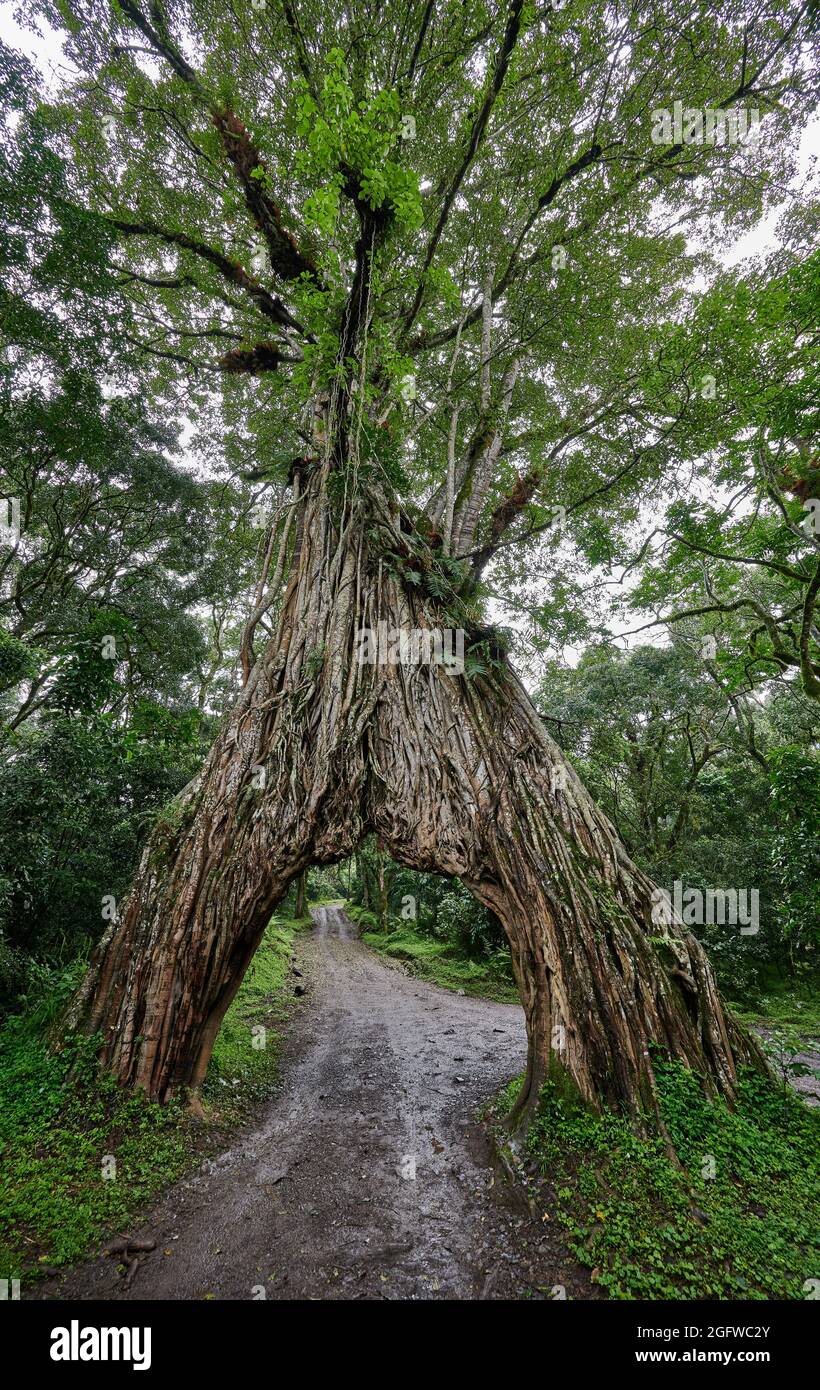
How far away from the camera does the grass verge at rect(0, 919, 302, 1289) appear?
8.87 ft

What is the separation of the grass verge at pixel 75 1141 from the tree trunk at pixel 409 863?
0.24m

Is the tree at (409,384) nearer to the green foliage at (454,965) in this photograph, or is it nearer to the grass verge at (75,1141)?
the grass verge at (75,1141)

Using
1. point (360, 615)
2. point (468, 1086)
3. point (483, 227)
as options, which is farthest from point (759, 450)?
point (468, 1086)

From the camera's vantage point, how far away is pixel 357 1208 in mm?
3193

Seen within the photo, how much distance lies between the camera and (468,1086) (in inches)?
200

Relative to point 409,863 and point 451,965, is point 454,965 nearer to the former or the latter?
point 451,965

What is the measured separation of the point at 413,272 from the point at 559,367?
324 cm

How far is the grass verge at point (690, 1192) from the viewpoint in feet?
7.93

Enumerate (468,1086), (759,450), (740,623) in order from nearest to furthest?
(468,1086), (759,450), (740,623)

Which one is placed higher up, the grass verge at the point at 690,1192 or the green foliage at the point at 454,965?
the grass verge at the point at 690,1192

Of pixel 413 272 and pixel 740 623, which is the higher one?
pixel 413 272
